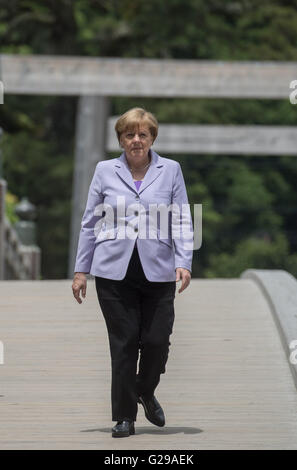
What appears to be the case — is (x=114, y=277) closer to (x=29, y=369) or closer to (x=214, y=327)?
(x=29, y=369)

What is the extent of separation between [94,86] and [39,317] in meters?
8.17

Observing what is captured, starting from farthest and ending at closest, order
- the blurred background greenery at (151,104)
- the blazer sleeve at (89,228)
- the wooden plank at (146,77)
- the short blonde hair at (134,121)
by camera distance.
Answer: the blurred background greenery at (151,104), the wooden plank at (146,77), the blazer sleeve at (89,228), the short blonde hair at (134,121)

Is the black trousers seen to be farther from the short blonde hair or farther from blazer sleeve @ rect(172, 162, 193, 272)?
the short blonde hair

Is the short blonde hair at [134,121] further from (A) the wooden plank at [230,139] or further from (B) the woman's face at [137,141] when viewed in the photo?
(A) the wooden plank at [230,139]

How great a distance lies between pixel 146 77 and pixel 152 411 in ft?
38.0

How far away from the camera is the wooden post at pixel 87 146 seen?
1778cm

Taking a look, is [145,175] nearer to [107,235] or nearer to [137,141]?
[137,141]

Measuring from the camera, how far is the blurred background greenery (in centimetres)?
2697

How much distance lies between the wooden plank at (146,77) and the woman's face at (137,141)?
37.3 ft

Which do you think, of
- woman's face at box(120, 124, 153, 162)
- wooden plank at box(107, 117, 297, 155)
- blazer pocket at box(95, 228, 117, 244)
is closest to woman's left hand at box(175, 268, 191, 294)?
blazer pocket at box(95, 228, 117, 244)

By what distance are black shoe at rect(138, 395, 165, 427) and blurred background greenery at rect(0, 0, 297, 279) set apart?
19.1 metres

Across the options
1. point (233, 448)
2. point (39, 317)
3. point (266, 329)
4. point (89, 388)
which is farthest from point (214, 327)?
point (233, 448)

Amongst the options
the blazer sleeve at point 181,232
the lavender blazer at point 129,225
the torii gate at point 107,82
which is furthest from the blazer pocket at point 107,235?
the torii gate at point 107,82

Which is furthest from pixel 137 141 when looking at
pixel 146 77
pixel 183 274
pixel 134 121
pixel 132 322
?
pixel 146 77
